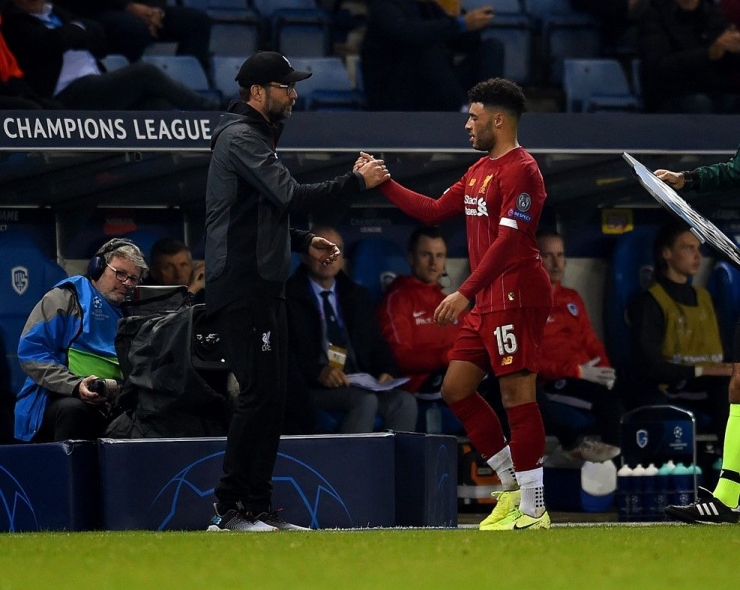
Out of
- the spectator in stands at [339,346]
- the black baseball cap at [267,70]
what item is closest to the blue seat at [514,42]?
the spectator in stands at [339,346]

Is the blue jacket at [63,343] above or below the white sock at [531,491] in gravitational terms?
above

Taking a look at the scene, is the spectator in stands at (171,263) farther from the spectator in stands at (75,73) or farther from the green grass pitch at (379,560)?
the green grass pitch at (379,560)

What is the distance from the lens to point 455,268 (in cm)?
1065

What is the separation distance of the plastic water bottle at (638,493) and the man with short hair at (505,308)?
248cm

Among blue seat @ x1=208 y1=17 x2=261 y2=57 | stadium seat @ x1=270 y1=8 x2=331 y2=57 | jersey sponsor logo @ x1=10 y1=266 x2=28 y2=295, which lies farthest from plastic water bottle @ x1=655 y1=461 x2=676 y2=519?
blue seat @ x1=208 y1=17 x2=261 y2=57

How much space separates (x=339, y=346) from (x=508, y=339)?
3088 mm

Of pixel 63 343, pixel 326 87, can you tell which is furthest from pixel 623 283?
pixel 63 343

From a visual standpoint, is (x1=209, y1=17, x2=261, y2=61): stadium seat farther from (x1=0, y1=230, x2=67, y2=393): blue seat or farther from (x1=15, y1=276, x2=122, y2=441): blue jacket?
(x1=15, y1=276, x2=122, y2=441): blue jacket

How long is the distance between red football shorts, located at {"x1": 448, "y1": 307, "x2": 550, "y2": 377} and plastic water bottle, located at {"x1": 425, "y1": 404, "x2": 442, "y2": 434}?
307 cm

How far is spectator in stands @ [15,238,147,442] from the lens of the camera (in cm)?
745

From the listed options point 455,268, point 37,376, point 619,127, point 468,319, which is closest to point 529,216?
point 468,319

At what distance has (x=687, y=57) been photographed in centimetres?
1145

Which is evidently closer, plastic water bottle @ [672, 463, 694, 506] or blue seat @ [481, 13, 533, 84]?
plastic water bottle @ [672, 463, 694, 506]

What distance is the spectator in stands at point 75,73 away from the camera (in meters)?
9.33
